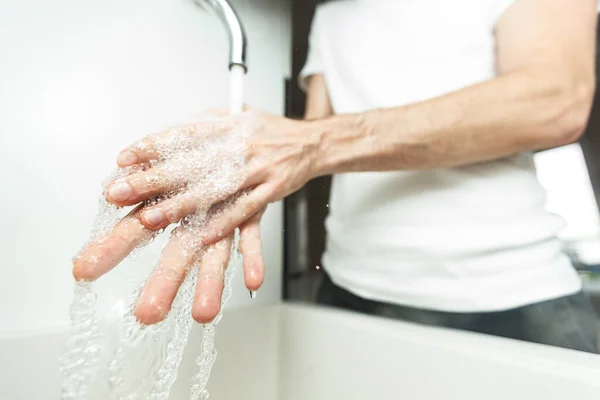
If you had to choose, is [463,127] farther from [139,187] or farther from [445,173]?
[139,187]

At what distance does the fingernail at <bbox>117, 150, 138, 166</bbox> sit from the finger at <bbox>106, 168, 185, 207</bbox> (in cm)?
2

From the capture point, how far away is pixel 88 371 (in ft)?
1.62

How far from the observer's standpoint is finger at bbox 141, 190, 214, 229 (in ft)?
1.26

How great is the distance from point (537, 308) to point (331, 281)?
1.05ft

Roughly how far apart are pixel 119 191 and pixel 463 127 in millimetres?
374

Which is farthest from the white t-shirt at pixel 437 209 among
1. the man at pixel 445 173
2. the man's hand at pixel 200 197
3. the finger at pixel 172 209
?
the finger at pixel 172 209

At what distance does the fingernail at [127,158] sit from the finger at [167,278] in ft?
0.27

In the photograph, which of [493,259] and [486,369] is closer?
[486,369]

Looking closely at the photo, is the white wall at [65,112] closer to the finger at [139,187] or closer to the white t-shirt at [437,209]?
the finger at [139,187]

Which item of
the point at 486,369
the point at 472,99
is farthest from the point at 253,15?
the point at 486,369

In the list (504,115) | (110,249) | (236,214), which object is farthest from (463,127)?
(110,249)

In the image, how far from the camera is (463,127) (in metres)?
0.48

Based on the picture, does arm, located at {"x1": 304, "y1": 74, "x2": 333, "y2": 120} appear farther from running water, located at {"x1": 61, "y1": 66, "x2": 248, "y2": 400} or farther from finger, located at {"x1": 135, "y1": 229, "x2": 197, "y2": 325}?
finger, located at {"x1": 135, "y1": 229, "x2": 197, "y2": 325}

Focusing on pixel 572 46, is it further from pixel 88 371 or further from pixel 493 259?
pixel 88 371
